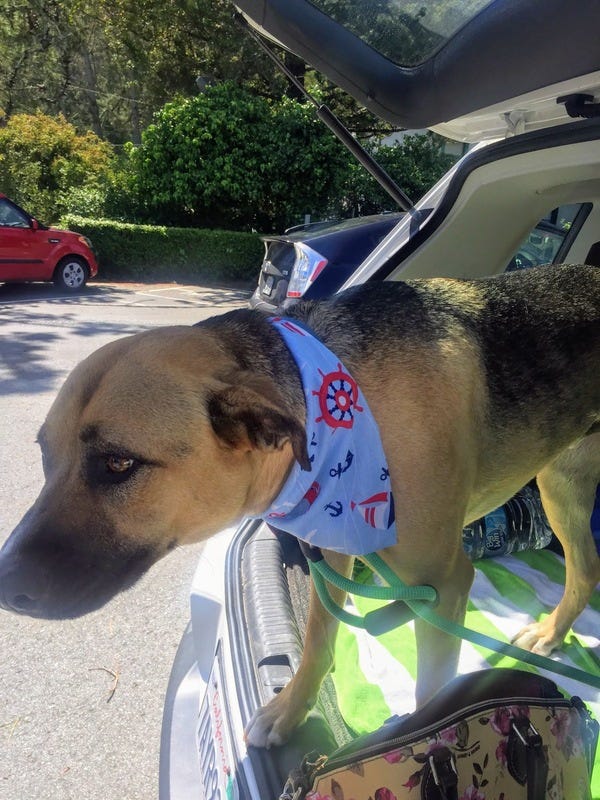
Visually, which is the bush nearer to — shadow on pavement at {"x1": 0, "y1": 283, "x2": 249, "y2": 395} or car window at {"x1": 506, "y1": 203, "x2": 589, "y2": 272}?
shadow on pavement at {"x1": 0, "y1": 283, "x2": 249, "y2": 395}

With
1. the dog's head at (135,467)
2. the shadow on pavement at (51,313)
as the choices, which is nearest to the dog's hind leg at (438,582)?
the dog's head at (135,467)

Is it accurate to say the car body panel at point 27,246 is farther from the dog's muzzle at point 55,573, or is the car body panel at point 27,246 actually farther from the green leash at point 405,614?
the green leash at point 405,614

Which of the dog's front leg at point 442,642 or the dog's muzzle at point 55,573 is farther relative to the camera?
the dog's front leg at point 442,642

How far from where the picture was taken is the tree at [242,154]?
50.0 feet

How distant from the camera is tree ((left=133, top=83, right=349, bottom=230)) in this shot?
15.2 m

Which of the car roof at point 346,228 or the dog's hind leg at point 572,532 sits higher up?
the car roof at point 346,228

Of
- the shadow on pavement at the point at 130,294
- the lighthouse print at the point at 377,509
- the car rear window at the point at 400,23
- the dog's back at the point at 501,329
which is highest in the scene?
the car rear window at the point at 400,23

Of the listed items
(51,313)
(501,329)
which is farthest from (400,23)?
(51,313)

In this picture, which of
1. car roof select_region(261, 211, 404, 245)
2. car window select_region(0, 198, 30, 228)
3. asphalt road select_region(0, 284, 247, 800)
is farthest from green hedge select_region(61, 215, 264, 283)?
asphalt road select_region(0, 284, 247, 800)

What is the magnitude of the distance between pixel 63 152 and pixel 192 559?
19399 millimetres

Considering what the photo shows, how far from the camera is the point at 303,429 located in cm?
162

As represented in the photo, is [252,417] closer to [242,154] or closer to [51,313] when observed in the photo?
[51,313]

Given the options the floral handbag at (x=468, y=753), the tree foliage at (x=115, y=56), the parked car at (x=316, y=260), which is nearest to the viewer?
the floral handbag at (x=468, y=753)

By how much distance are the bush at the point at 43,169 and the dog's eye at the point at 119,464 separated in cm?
1936
